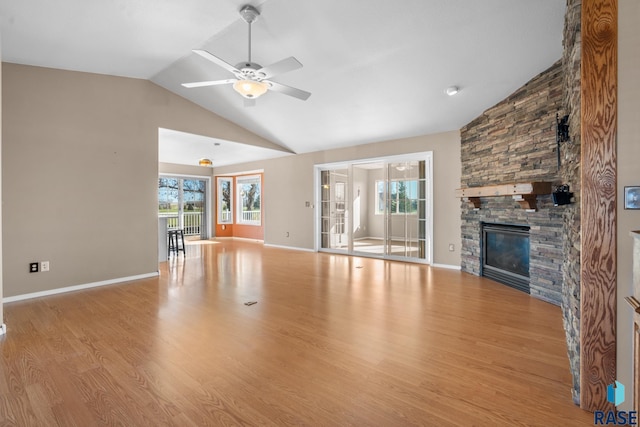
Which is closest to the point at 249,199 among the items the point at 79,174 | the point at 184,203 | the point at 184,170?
the point at 184,203

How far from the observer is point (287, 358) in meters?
2.38

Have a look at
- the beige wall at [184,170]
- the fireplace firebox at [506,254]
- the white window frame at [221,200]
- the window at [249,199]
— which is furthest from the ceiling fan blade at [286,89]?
the white window frame at [221,200]

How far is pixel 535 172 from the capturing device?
153 inches

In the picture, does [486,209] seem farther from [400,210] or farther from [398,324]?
[398,324]

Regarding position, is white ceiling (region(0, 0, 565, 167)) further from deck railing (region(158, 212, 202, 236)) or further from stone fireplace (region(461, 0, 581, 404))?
deck railing (region(158, 212, 202, 236))

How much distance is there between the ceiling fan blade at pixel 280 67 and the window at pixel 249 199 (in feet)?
24.1

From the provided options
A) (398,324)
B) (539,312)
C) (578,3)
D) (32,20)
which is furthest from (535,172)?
(32,20)

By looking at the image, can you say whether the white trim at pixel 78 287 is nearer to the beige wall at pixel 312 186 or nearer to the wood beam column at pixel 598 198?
the beige wall at pixel 312 186

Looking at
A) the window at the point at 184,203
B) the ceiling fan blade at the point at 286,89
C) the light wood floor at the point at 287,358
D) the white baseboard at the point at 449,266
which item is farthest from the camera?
the window at the point at 184,203

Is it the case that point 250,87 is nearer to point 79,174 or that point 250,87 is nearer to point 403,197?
point 79,174

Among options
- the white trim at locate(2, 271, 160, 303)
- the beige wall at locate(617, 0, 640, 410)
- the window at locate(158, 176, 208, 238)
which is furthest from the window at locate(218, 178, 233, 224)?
the beige wall at locate(617, 0, 640, 410)

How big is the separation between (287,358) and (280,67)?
2.56 m

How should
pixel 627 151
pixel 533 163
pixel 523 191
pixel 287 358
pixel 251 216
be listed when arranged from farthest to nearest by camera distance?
pixel 251 216 → pixel 533 163 → pixel 523 191 → pixel 287 358 → pixel 627 151

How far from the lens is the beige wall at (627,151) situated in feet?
5.23
